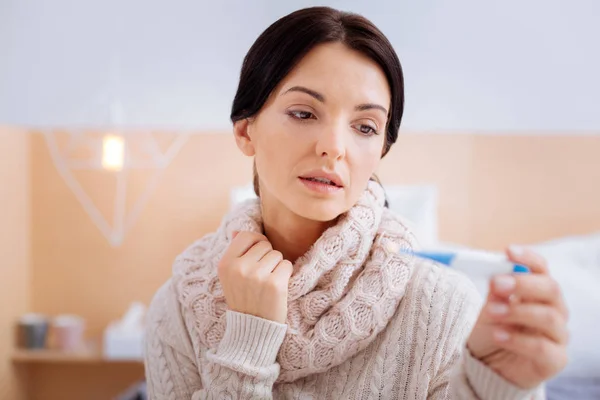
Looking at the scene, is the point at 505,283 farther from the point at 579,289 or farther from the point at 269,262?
the point at 579,289

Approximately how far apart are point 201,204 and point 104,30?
0.35m

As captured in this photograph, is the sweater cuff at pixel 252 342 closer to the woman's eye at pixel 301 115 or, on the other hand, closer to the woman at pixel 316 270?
the woman at pixel 316 270

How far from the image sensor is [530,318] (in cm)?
46

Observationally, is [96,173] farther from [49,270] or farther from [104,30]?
[104,30]

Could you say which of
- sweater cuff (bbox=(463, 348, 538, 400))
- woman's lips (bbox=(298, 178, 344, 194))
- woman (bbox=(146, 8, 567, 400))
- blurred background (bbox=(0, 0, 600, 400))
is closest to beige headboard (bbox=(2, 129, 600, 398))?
blurred background (bbox=(0, 0, 600, 400))

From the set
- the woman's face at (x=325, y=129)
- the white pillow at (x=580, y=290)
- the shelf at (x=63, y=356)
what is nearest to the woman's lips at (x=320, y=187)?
the woman's face at (x=325, y=129)

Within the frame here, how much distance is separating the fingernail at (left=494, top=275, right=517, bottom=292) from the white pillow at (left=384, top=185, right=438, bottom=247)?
2.81 feet

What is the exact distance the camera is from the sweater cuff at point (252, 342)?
67 centimetres

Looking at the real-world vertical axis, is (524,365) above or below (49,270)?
above

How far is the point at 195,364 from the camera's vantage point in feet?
2.57

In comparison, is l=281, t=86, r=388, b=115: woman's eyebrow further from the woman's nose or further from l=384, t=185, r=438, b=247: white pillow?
l=384, t=185, r=438, b=247: white pillow

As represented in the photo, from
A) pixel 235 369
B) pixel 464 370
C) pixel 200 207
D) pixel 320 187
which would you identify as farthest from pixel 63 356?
pixel 464 370

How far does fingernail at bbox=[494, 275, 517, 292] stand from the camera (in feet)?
1.51

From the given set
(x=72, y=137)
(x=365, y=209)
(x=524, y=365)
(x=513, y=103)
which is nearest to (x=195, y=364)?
(x=365, y=209)
